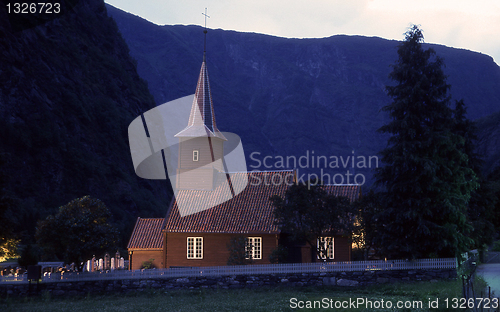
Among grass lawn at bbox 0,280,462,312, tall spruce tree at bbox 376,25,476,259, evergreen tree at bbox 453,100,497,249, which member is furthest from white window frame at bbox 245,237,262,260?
evergreen tree at bbox 453,100,497,249

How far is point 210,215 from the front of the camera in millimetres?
42312

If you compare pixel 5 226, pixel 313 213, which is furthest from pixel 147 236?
pixel 313 213

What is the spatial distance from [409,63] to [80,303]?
86.6 ft

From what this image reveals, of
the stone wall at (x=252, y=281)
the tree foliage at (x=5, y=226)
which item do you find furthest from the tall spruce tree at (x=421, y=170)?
the tree foliage at (x=5, y=226)

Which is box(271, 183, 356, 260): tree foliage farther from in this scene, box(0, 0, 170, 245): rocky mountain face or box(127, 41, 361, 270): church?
box(0, 0, 170, 245): rocky mountain face

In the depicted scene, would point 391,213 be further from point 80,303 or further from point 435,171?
point 80,303

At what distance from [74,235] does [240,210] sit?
1487cm

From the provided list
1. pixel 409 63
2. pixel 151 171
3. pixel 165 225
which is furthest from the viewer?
pixel 151 171

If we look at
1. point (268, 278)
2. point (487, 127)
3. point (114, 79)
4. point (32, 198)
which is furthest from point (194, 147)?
point (487, 127)

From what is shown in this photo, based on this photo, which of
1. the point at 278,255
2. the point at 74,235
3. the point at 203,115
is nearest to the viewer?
the point at 74,235

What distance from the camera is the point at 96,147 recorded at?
9775 centimetres

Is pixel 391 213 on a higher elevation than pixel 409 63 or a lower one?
lower

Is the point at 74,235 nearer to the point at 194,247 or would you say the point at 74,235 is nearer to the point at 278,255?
the point at 194,247

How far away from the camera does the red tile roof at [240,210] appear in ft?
133
